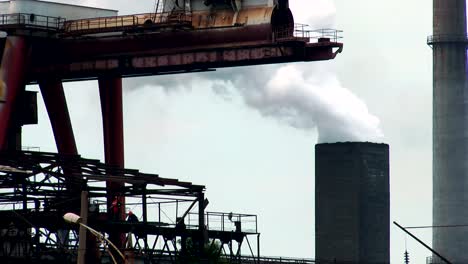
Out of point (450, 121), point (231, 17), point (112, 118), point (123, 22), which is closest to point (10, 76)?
point (123, 22)

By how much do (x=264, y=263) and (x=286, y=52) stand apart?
20.2 meters

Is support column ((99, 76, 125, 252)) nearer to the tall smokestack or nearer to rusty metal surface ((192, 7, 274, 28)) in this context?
rusty metal surface ((192, 7, 274, 28))

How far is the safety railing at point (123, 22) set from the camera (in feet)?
334

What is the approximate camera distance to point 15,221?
82938 mm

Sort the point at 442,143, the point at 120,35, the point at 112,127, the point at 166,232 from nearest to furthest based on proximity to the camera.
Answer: the point at 166,232 → the point at 120,35 → the point at 112,127 → the point at 442,143

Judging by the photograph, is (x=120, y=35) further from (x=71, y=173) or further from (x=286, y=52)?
(x=71, y=173)

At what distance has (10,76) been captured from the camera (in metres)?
106

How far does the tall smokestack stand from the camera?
178375 mm

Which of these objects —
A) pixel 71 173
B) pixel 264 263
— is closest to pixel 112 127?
pixel 264 263

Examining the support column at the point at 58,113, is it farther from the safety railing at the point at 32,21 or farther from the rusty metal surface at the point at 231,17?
the rusty metal surface at the point at 231,17

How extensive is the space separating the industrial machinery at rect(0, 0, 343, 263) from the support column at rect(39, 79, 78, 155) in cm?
7

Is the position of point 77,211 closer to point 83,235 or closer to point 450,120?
point 83,235

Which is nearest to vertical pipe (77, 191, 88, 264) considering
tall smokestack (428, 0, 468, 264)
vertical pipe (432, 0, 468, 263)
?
tall smokestack (428, 0, 468, 264)

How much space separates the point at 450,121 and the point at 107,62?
268 ft
